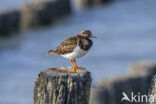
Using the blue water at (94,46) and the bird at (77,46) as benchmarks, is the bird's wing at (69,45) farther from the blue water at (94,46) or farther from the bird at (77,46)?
the blue water at (94,46)

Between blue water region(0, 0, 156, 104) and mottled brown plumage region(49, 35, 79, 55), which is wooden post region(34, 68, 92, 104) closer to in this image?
mottled brown plumage region(49, 35, 79, 55)

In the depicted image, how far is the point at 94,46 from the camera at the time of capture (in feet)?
61.7

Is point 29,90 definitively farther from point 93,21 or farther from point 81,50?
point 93,21

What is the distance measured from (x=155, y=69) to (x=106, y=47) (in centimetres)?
853

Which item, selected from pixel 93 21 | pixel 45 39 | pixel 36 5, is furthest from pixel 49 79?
pixel 93 21

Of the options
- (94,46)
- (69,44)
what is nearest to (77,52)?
(69,44)

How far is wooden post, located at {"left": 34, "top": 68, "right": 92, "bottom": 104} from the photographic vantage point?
5785 millimetres

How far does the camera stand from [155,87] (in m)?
5.57

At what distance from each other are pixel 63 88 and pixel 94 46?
1307 centimetres

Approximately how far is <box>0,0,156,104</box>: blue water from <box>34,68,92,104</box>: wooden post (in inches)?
285

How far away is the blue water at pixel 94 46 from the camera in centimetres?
1523

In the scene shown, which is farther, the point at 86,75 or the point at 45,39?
the point at 45,39

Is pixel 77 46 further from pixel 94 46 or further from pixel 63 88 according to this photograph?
pixel 94 46

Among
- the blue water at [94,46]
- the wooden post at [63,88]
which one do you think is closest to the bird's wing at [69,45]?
the wooden post at [63,88]
